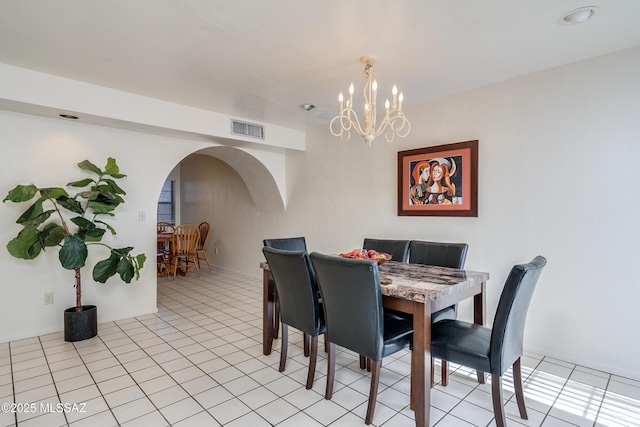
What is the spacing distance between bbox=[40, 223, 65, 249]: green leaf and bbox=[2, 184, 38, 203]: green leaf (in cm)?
30

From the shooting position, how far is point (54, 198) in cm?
297

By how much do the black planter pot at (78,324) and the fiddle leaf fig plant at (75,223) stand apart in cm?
12

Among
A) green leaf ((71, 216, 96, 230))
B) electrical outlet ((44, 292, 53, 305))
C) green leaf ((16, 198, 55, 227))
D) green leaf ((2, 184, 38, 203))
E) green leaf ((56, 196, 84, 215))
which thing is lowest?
electrical outlet ((44, 292, 53, 305))

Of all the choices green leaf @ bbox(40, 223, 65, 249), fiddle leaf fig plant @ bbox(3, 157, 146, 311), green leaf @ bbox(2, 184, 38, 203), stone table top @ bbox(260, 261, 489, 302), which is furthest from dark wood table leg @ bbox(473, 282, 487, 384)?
green leaf @ bbox(2, 184, 38, 203)

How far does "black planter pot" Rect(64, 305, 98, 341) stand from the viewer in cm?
300

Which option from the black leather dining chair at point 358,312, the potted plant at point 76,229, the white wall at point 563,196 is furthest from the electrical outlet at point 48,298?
the white wall at point 563,196

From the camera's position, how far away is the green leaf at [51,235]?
2892 mm

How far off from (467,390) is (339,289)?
118 cm

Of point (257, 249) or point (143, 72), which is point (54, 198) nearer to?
point (143, 72)

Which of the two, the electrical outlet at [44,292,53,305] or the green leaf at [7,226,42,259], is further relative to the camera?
the electrical outlet at [44,292,53,305]

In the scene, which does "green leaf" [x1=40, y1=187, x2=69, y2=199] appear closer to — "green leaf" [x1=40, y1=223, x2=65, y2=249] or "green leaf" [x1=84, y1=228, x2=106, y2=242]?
"green leaf" [x1=40, y1=223, x2=65, y2=249]

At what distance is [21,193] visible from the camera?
2773 mm

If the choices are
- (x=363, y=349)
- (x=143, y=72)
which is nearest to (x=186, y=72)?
(x=143, y=72)

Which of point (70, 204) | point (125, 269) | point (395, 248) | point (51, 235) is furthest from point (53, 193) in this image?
point (395, 248)
